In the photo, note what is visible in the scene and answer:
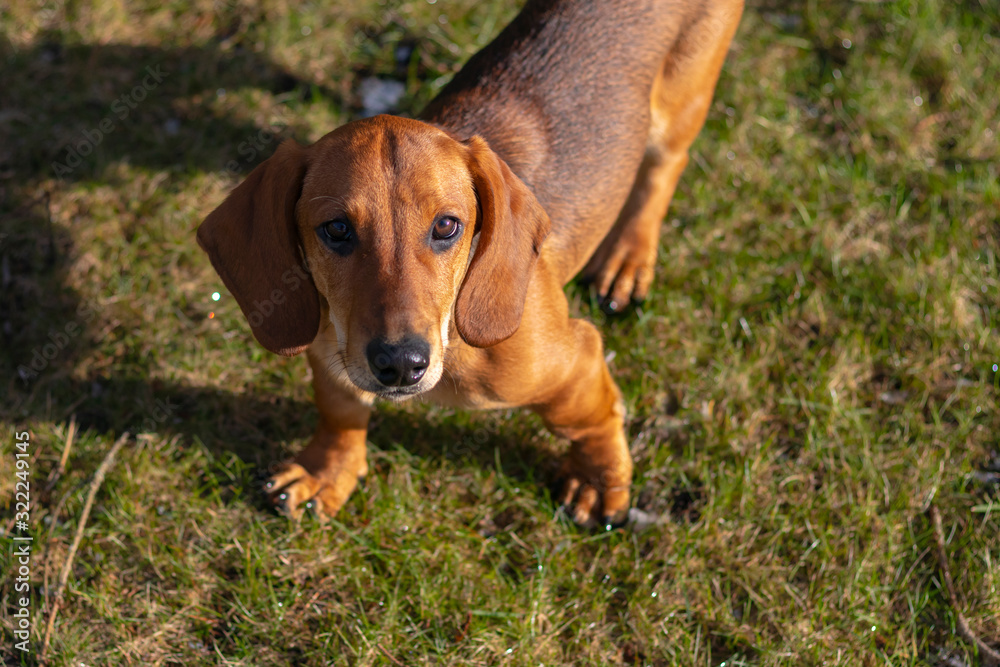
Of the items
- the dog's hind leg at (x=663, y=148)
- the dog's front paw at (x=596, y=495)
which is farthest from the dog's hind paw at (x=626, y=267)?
the dog's front paw at (x=596, y=495)

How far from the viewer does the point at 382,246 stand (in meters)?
2.69

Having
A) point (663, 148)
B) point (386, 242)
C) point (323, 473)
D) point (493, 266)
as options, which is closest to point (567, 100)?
point (663, 148)

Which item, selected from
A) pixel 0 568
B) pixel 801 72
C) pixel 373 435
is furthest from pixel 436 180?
pixel 801 72

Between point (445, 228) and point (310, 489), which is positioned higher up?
point (445, 228)

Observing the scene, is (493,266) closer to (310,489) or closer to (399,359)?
(399,359)

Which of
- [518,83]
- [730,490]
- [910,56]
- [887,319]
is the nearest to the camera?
[518,83]

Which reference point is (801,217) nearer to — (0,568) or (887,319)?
(887,319)

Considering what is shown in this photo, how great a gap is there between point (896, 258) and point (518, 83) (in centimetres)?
249

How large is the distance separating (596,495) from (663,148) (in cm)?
176

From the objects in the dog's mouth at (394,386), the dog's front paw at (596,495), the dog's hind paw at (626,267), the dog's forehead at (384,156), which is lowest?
the dog's front paw at (596,495)

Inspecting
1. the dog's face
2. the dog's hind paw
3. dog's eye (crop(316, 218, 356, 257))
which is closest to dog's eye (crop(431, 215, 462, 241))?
the dog's face

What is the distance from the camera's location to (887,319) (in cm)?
445

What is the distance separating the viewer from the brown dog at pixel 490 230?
271 cm

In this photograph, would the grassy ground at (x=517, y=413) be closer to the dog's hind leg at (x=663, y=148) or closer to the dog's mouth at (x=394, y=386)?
the dog's hind leg at (x=663, y=148)
